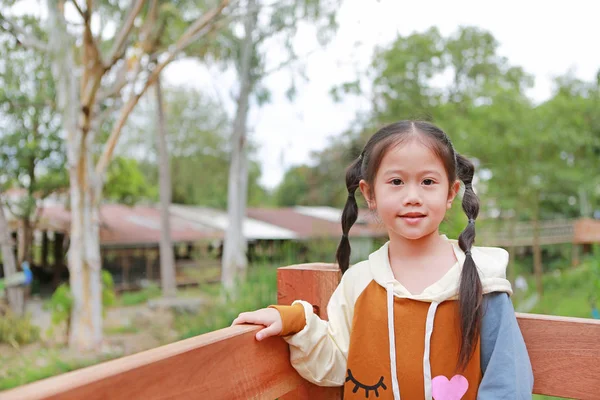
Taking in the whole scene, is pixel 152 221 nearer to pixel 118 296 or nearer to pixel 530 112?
pixel 118 296

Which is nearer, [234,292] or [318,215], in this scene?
[234,292]

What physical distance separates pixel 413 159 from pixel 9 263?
1213 centimetres

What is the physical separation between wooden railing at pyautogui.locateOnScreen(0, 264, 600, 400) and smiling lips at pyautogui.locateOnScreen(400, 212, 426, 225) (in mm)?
209

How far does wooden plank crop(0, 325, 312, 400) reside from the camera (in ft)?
1.77

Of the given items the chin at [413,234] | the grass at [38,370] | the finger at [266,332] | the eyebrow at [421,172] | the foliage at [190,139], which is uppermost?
the foliage at [190,139]

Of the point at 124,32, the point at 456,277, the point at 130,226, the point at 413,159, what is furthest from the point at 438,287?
the point at 130,226

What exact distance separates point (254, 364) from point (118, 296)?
15.5 metres

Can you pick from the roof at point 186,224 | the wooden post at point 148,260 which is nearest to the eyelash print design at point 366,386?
the roof at point 186,224

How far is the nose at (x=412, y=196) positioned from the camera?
976mm

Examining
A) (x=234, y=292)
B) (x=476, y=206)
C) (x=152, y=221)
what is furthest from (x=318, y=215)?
(x=476, y=206)

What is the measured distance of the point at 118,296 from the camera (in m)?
15.3

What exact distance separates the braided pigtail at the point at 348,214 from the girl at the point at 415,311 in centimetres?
6

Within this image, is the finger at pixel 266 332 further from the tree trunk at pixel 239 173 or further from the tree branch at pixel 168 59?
the tree trunk at pixel 239 173

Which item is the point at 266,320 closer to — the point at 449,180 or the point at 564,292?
the point at 449,180
